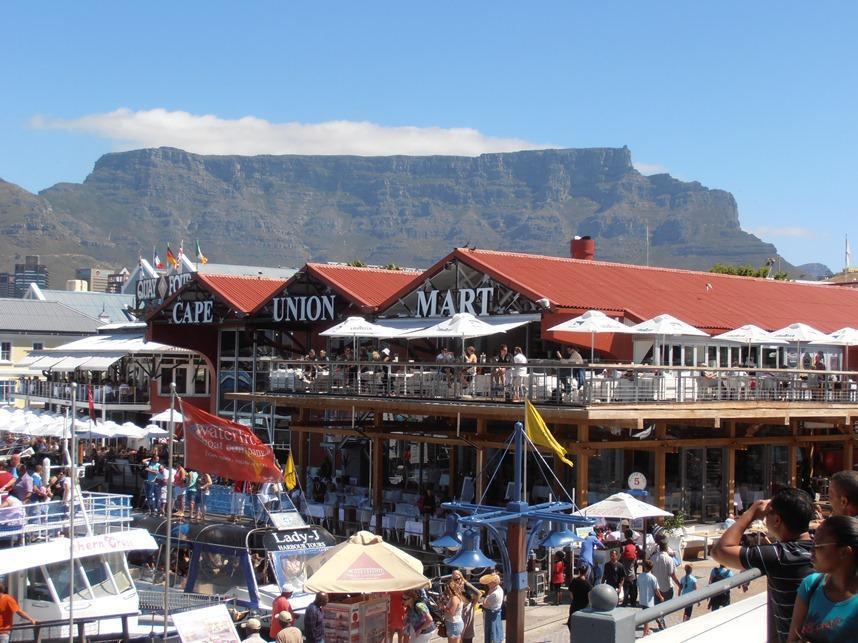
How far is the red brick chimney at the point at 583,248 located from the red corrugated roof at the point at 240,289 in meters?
10.0

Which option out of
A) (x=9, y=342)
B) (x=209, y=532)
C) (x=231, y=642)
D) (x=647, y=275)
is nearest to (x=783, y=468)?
(x=647, y=275)

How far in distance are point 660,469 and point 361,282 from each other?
1405 centimetres

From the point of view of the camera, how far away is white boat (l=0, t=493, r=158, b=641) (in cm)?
1739

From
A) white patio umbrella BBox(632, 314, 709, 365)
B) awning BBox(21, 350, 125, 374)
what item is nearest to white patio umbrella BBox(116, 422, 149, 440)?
awning BBox(21, 350, 125, 374)

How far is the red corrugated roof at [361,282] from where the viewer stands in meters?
34.9

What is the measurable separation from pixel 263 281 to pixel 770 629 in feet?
120

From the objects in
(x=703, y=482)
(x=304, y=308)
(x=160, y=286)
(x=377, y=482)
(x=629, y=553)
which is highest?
(x=160, y=286)

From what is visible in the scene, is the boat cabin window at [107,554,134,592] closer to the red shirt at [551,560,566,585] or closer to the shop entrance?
the red shirt at [551,560,566,585]

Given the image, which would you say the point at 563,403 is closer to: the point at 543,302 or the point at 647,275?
the point at 543,302

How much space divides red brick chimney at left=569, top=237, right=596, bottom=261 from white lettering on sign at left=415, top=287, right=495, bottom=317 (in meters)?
7.75

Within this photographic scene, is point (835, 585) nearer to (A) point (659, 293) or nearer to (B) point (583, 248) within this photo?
(A) point (659, 293)

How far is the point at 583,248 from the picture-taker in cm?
3878

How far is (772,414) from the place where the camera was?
26391mm

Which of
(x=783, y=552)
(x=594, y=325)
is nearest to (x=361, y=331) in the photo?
(x=594, y=325)
